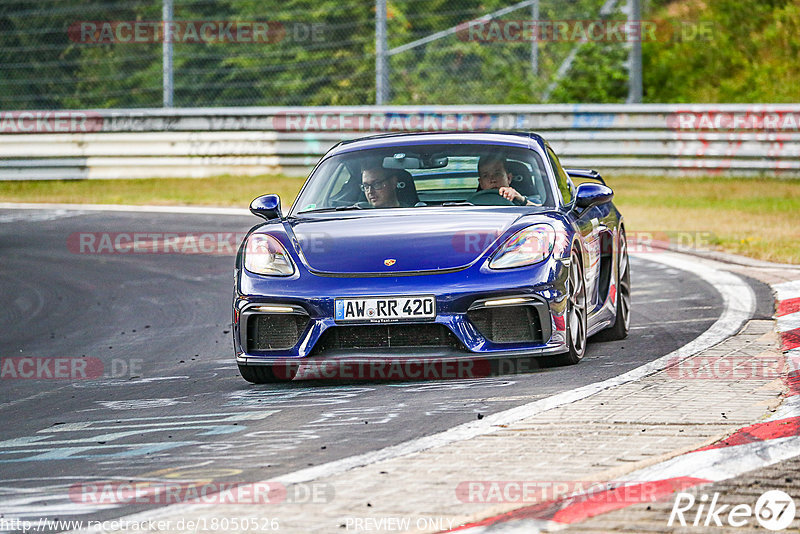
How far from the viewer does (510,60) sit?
81.7 feet

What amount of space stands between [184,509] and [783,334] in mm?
4393

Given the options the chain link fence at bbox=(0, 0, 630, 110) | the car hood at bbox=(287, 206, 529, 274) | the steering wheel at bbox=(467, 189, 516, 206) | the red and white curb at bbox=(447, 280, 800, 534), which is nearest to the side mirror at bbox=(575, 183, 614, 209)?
the steering wheel at bbox=(467, 189, 516, 206)

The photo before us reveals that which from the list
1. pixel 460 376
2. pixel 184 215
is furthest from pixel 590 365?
pixel 184 215

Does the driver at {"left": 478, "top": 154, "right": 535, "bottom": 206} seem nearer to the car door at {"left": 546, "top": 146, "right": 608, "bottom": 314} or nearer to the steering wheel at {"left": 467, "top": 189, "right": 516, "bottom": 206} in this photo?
the steering wheel at {"left": 467, "top": 189, "right": 516, "bottom": 206}

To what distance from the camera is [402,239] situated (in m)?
6.72

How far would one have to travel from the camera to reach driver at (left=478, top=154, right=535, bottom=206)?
750 centimetres

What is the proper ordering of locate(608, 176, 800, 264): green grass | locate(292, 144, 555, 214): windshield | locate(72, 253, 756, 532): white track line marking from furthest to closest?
locate(608, 176, 800, 264): green grass → locate(292, 144, 555, 214): windshield → locate(72, 253, 756, 532): white track line marking

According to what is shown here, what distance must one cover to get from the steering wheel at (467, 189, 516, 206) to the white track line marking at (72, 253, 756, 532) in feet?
4.00

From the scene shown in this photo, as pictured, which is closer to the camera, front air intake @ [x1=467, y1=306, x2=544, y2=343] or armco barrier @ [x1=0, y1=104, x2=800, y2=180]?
front air intake @ [x1=467, y1=306, x2=544, y2=343]

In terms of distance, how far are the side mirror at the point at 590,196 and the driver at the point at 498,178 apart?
27 cm

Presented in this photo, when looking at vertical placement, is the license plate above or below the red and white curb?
above

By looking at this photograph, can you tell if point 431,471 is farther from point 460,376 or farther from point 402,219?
point 402,219

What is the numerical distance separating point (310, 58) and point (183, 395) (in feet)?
58.3

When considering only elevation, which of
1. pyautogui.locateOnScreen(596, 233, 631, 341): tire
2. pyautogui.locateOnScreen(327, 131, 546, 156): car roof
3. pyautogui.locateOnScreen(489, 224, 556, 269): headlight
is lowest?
pyautogui.locateOnScreen(596, 233, 631, 341): tire
